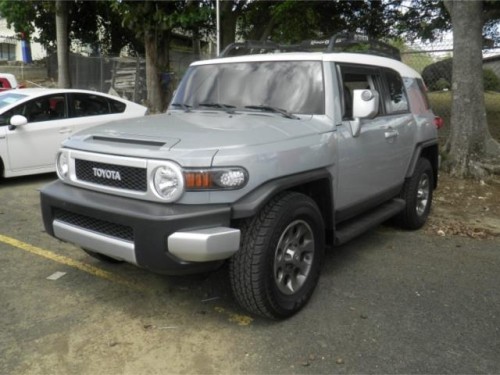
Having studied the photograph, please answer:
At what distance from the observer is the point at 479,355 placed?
3.28m

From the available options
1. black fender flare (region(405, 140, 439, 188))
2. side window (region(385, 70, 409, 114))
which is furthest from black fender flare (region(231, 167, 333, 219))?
black fender flare (region(405, 140, 439, 188))

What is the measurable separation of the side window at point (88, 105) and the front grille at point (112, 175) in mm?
5149

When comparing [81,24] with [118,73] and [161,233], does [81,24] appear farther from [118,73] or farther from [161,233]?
[161,233]

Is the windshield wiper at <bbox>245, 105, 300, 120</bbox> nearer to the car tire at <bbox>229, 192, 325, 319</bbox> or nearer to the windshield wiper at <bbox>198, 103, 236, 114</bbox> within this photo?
the windshield wiper at <bbox>198, 103, 236, 114</bbox>

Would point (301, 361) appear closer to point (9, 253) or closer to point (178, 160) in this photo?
point (178, 160)

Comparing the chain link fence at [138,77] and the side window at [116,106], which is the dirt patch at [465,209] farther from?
the chain link fence at [138,77]

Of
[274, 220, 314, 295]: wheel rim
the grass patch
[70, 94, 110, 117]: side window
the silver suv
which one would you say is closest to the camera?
the silver suv

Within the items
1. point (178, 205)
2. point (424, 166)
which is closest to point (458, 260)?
point (424, 166)

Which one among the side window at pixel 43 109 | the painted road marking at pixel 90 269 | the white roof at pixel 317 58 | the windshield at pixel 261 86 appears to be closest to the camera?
the painted road marking at pixel 90 269

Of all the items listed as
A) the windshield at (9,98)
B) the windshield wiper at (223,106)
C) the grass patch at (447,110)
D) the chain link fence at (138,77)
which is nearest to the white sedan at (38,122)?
the windshield at (9,98)

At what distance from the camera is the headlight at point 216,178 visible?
321cm

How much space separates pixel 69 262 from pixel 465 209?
15.7ft

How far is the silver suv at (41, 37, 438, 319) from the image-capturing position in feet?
10.6

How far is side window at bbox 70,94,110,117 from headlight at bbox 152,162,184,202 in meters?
5.79
